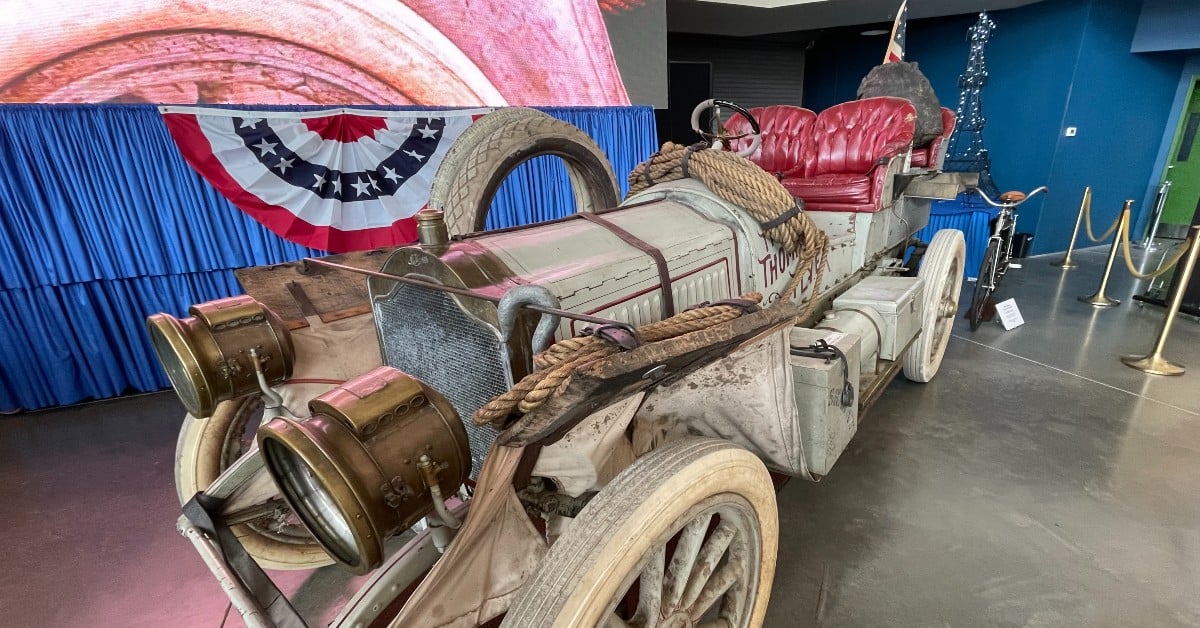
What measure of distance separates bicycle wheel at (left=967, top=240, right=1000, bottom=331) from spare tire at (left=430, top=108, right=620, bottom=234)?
3.75 meters

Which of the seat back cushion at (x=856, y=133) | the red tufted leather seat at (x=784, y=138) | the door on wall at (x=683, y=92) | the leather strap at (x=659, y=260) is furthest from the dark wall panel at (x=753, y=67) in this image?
the leather strap at (x=659, y=260)

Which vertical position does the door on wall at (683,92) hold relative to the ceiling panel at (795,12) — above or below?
below

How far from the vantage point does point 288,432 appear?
0.86 meters

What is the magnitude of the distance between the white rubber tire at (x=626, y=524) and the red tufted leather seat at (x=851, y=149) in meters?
2.29

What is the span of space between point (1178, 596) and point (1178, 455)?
4.00 feet

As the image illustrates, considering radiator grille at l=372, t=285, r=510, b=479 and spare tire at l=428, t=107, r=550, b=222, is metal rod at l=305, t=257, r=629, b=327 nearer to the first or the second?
radiator grille at l=372, t=285, r=510, b=479

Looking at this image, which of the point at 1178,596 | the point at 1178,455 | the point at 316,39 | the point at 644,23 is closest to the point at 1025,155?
the point at 644,23

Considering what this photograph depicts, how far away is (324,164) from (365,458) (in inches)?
156

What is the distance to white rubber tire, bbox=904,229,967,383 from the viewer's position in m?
3.18

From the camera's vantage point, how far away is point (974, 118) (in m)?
7.38

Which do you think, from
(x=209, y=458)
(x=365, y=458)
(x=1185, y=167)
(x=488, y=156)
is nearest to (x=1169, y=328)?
(x=488, y=156)

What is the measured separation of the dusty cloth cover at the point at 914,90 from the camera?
4.47 m

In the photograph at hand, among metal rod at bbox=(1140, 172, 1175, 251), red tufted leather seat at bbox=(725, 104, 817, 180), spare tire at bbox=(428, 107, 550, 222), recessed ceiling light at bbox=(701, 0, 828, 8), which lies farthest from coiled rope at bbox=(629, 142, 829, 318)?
metal rod at bbox=(1140, 172, 1175, 251)

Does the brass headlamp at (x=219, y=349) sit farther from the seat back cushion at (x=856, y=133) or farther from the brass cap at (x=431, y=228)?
the seat back cushion at (x=856, y=133)
